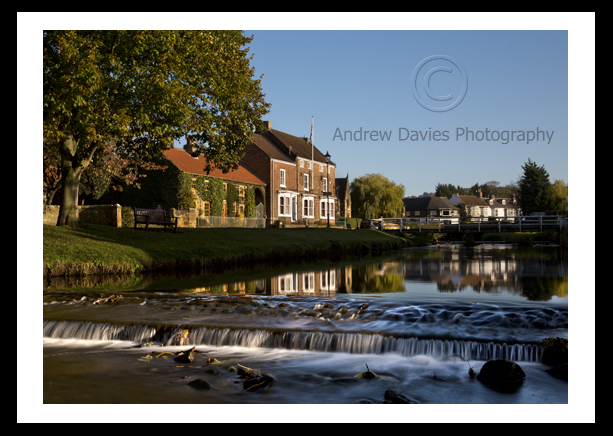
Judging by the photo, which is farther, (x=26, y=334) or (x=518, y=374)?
(x=518, y=374)

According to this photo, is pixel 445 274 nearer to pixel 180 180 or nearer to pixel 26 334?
pixel 26 334

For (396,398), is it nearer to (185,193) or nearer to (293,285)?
(293,285)

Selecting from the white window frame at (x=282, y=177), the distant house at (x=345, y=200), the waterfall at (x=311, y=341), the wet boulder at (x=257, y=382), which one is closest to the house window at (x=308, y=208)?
the white window frame at (x=282, y=177)

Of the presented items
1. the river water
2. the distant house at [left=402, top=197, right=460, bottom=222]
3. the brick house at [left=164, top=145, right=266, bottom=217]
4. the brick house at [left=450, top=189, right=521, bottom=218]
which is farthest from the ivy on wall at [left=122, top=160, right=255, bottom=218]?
the brick house at [left=450, top=189, right=521, bottom=218]

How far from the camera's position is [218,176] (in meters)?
44.3

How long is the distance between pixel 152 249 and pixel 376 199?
2286 inches

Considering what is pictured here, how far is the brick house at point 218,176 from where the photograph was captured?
136 ft

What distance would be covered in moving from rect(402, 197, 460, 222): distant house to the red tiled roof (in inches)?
3301

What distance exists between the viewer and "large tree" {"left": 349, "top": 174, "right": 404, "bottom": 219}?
75.8 meters

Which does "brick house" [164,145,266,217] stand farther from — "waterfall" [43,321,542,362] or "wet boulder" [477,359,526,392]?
"wet boulder" [477,359,526,392]

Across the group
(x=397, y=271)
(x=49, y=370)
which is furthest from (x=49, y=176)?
(x=49, y=370)
